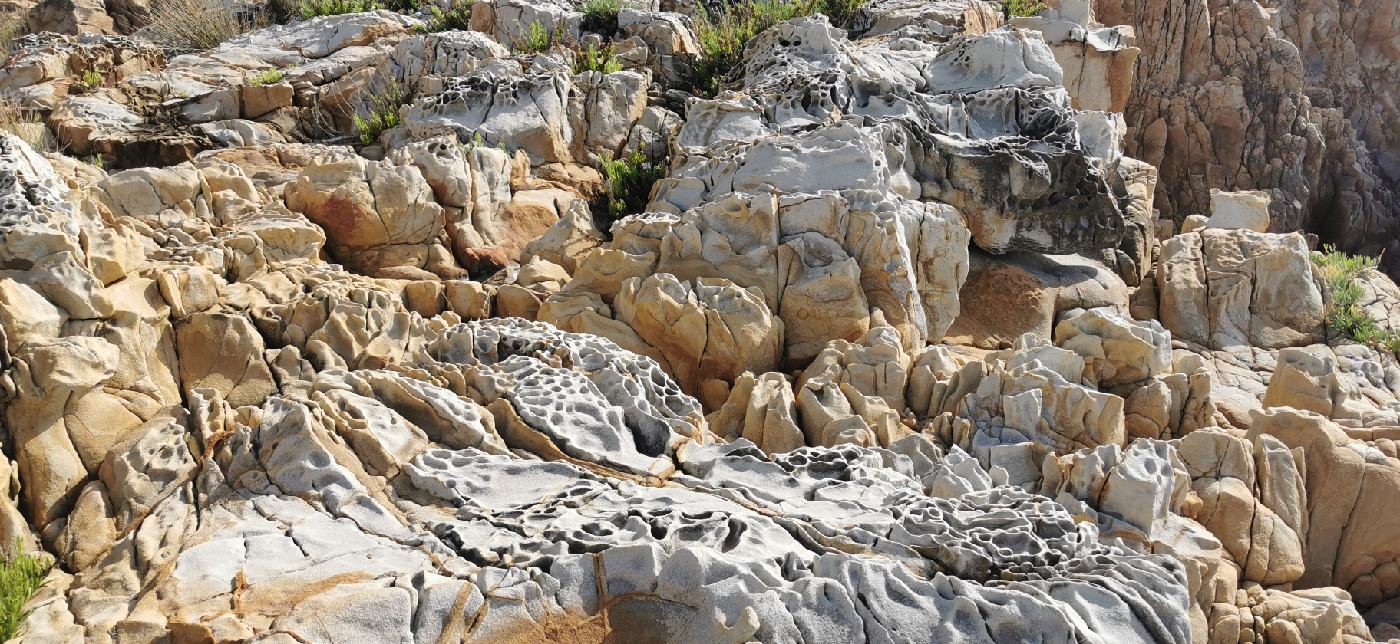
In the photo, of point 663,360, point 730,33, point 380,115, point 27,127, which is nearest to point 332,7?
point 380,115

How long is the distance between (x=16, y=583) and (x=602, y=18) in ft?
38.4

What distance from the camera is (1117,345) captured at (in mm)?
8305

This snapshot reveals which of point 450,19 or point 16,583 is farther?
point 450,19

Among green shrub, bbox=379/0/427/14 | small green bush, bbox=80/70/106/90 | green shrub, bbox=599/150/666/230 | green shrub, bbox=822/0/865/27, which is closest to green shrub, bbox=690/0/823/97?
green shrub, bbox=822/0/865/27

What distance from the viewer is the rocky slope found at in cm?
410

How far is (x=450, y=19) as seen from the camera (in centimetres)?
1506

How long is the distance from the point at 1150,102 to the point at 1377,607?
22354 mm

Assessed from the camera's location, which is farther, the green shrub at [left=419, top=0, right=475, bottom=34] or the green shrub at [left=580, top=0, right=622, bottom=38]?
the green shrub at [left=419, top=0, right=475, bottom=34]

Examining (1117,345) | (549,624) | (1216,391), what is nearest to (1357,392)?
(1216,391)

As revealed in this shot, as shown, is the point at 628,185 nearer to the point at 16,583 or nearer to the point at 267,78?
the point at 267,78

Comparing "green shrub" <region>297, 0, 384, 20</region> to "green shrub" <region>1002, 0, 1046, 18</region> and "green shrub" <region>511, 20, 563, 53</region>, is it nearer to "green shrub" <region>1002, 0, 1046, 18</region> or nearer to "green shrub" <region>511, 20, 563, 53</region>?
"green shrub" <region>511, 20, 563, 53</region>

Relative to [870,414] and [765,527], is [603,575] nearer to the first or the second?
[765,527]

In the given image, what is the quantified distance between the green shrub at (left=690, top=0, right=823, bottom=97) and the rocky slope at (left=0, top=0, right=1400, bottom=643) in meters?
0.29

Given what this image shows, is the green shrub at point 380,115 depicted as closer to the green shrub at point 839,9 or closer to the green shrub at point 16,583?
the green shrub at point 839,9
